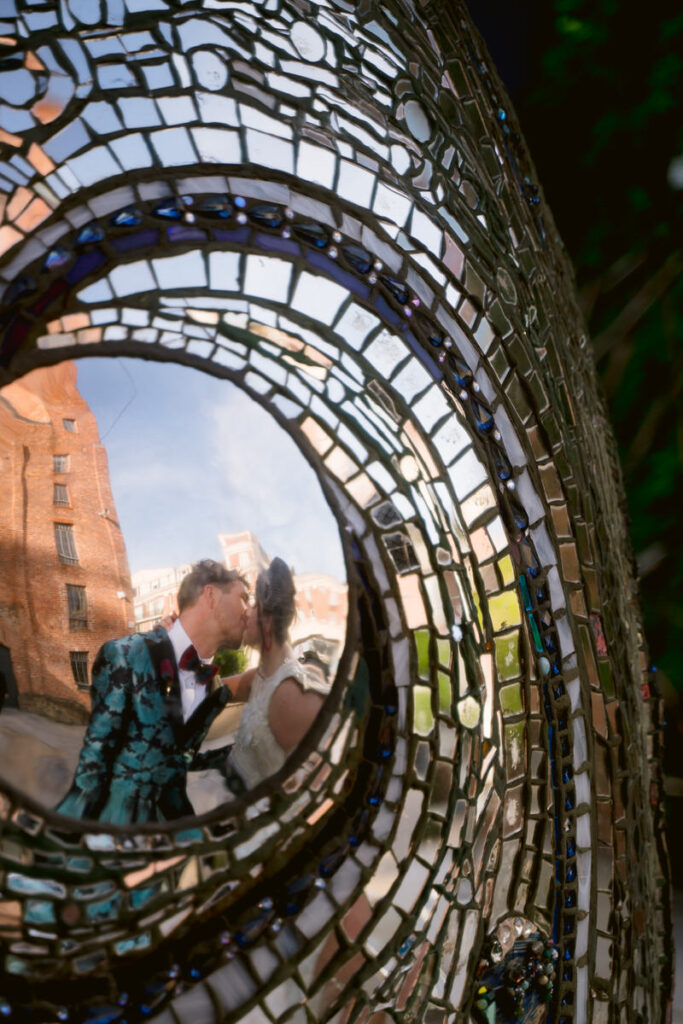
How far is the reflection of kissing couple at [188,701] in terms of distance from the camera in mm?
212

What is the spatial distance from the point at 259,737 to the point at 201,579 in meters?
0.04

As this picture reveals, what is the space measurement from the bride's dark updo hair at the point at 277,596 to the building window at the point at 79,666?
0.05 m

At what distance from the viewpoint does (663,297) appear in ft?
3.07

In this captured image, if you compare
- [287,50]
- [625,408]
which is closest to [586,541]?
[287,50]

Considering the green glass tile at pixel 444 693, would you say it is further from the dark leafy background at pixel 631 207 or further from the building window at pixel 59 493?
the dark leafy background at pixel 631 207

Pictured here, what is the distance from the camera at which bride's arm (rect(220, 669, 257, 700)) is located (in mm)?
227

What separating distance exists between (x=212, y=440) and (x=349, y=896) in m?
0.13

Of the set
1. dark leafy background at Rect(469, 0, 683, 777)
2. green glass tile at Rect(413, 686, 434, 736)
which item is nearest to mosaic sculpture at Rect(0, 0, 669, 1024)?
green glass tile at Rect(413, 686, 434, 736)

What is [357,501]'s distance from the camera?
0.25 metres

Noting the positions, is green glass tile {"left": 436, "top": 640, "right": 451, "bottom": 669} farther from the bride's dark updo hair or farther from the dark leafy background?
the dark leafy background

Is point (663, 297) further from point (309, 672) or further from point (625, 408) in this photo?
point (309, 672)

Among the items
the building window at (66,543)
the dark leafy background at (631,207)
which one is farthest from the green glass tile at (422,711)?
the dark leafy background at (631,207)

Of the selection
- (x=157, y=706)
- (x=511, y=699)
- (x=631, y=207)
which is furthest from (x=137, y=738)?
(x=631, y=207)

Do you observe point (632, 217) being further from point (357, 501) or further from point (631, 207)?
point (357, 501)
